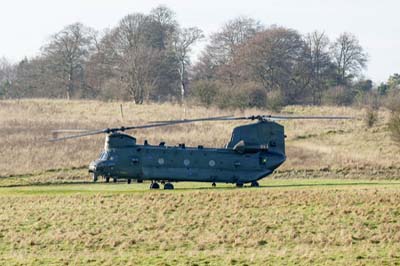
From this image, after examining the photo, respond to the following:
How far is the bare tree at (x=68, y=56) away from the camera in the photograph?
91.4 metres

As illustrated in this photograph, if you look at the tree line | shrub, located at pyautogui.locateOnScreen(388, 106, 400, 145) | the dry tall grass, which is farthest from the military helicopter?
the tree line

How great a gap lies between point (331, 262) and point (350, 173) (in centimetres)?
2318

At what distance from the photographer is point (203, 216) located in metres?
27.9

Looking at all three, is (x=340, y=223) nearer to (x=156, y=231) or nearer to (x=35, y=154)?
(x=156, y=231)

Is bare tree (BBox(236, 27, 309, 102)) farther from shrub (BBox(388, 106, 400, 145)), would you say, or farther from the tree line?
shrub (BBox(388, 106, 400, 145))

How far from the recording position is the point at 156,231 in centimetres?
2598

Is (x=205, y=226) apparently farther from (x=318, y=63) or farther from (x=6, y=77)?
(x=6, y=77)

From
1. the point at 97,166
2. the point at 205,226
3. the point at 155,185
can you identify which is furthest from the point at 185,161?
the point at 205,226

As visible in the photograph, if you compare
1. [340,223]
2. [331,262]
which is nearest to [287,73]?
[340,223]

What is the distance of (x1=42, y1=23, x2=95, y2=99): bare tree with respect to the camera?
300ft

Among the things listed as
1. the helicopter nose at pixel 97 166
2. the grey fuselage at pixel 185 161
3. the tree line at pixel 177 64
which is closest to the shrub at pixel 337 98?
the tree line at pixel 177 64

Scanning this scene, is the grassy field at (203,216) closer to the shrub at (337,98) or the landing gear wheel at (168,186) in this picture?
the landing gear wheel at (168,186)

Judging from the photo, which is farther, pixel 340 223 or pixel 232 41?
pixel 232 41

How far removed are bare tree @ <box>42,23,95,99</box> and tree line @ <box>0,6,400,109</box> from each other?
110 mm
